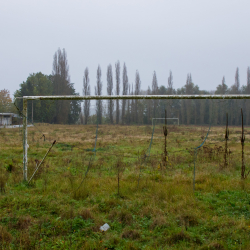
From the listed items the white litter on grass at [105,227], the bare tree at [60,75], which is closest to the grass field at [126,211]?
the white litter on grass at [105,227]

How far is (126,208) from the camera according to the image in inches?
160

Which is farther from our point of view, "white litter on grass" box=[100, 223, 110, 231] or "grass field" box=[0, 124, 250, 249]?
"white litter on grass" box=[100, 223, 110, 231]

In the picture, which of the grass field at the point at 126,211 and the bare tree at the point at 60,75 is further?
the bare tree at the point at 60,75

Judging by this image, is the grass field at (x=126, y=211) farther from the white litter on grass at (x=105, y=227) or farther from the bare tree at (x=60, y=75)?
the bare tree at (x=60, y=75)

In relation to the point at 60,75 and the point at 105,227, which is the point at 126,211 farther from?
the point at 60,75

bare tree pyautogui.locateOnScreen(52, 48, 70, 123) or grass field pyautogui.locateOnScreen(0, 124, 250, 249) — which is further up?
bare tree pyautogui.locateOnScreen(52, 48, 70, 123)

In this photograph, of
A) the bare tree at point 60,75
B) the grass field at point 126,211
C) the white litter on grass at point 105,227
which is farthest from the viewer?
the bare tree at point 60,75

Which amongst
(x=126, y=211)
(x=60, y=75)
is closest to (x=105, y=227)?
(x=126, y=211)

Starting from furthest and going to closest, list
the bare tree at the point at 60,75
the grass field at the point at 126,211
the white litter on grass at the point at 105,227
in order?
1. the bare tree at the point at 60,75
2. the white litter on grass at the point at 105,227
3. the grass field at the point at 126,211

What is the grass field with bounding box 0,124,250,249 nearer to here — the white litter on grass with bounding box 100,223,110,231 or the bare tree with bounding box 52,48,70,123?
the white litter on grass with bounding box 100,223,110,231

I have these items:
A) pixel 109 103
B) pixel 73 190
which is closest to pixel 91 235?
pixel 73 190

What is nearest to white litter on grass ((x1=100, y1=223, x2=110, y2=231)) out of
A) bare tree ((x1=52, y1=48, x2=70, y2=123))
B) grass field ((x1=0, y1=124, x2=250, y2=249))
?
grass field ((x1=0, y1=124, x2=250, y2=249))

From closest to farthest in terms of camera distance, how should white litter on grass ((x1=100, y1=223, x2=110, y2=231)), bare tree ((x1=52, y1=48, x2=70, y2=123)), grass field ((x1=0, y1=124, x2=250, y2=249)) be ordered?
grass field ((x1=0, y1=124, x2=250, y2=249)), white litter on grass ((x1=100, y1=223, x2=110, y2=231)), bare tree ((x1=52, y1=48, x2=70, y2=123))

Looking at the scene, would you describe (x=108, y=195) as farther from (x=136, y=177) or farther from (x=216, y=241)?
(x=216, y=241)
